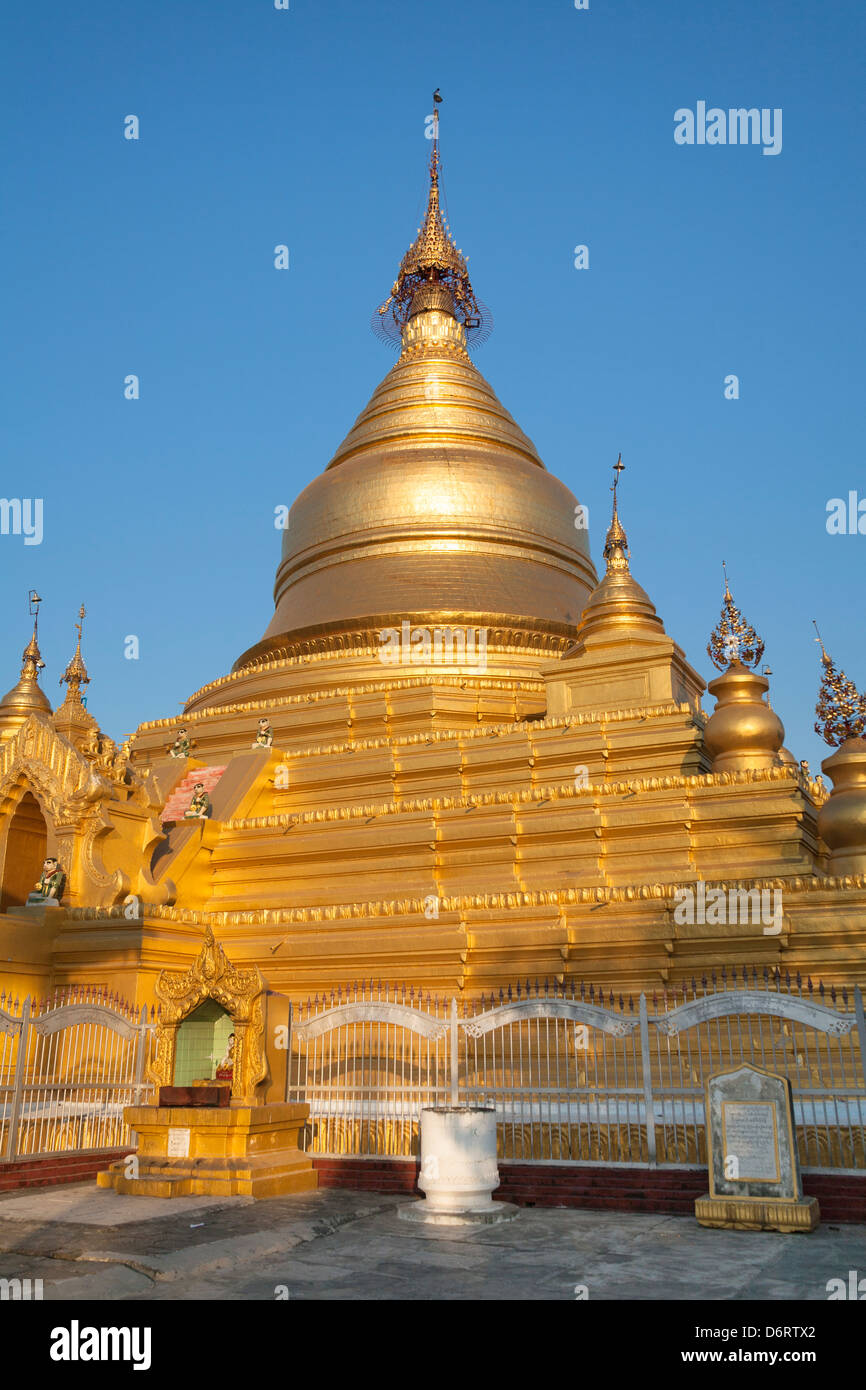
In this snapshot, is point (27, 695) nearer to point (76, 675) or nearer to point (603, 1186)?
point (76, 675)

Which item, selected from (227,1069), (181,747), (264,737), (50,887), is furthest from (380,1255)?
(181,747)

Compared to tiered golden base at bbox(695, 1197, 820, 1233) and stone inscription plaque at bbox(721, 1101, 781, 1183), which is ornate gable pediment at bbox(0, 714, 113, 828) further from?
tiered golden base at bbox(695, 1197, 820, 1233)

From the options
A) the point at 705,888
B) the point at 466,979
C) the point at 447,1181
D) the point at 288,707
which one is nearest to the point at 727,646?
the point at 705,888

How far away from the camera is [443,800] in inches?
745

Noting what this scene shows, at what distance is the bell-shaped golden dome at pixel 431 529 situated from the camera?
28.0 m

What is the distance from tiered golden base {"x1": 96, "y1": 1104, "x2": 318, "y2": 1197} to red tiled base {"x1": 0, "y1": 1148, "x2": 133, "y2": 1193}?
2.16 feet

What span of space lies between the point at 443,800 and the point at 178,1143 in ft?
29.0

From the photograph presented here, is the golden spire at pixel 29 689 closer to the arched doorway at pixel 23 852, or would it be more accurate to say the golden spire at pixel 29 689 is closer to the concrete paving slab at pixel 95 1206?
the arched doorway at pixel 23 852

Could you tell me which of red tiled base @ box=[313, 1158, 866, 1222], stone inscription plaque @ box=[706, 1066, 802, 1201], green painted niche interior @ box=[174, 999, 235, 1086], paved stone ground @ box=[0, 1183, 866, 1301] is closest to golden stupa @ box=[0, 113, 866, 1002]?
green painted niche interior @ box=[174, 999, 235, 1086]

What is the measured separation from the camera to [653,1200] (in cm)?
1003

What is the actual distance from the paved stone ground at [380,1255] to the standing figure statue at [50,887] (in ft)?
28.2

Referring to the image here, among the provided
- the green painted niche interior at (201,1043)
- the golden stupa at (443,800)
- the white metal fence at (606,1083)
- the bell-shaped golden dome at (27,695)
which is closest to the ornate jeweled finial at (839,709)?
the golden stupa at (443,800)

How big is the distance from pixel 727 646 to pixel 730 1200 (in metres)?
12.8
